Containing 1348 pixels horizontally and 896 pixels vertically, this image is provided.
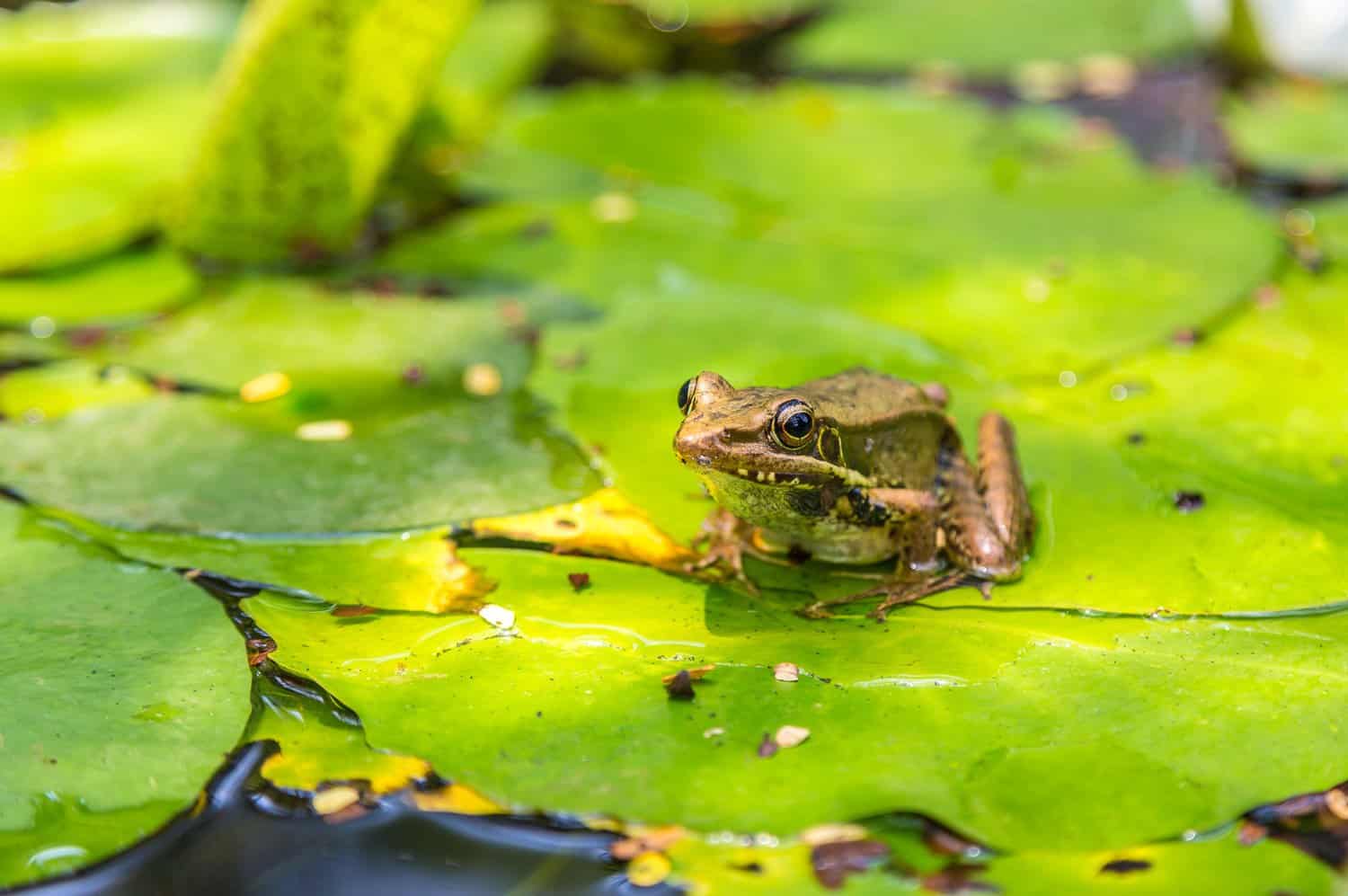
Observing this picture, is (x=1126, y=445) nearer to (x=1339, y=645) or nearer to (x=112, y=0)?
(x=1339, y=645)

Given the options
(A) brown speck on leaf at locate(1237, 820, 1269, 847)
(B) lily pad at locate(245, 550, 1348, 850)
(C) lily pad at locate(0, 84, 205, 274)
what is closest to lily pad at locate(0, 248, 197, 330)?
(C) lily pad at locate(0, 84, 205, 274)

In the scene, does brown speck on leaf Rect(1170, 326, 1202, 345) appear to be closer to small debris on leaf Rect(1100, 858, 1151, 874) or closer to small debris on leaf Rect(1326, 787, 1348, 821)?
small debris on leaf Rect(1326, 787, 1348, 821)

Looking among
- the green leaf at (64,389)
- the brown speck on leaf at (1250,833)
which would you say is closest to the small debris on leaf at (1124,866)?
the brown speck on leaf at (1250,833)

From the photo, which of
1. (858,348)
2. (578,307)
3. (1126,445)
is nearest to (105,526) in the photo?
(578,307)

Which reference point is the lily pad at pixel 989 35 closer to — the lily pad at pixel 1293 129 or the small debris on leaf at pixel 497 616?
the lily pad at pixel 1293 129

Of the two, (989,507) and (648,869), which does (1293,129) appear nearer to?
(989,507)
